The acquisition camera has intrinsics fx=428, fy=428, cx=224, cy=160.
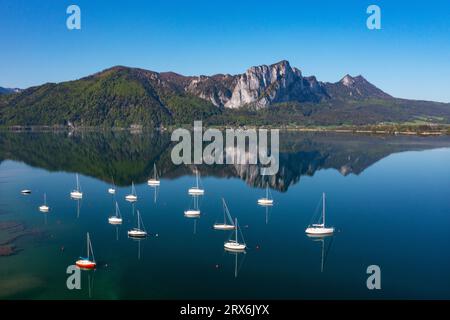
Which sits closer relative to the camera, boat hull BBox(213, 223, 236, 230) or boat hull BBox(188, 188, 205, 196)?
boat hull BBox(213, 223, 236, 230)

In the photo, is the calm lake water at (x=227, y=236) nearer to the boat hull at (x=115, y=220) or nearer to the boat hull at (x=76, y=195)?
the boat hull at (x=115, y=220)

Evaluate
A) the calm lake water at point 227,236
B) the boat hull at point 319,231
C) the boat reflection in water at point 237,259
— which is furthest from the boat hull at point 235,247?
the boat hull at point 319,231

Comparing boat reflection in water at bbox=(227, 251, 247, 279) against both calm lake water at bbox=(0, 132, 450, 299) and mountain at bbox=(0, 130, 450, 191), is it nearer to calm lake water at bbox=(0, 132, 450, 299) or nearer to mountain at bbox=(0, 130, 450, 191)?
calm lake water at bbox=(0, 132, 450, 299)

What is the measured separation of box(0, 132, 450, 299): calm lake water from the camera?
4578 centimetres

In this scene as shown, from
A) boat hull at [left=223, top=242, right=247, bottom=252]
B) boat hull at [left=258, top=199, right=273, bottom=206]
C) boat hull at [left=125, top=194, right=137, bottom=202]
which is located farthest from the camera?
boat hull at [left=125, top=194, right=137, bottom=202]

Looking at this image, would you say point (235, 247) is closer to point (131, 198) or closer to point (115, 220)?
point (115, 220)

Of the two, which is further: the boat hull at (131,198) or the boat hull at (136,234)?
the boat hull at (131,198)

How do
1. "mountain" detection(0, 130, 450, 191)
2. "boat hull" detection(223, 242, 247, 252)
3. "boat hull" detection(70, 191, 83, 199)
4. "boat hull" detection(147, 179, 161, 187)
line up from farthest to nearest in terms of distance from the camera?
"mountain" detection(0, 130, 450, 191) < "boat hull" detection(147, 179, 161, 187) < "boat hull" detection(70, 191, 83, 199) < "boat hull" detection(223, 242, 247, 252)

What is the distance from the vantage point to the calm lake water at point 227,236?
4578 cm

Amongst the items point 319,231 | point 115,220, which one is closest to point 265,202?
point 319,231

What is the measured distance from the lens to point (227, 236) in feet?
208

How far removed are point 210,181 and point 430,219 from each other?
53569 mm

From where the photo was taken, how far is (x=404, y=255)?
186 ft

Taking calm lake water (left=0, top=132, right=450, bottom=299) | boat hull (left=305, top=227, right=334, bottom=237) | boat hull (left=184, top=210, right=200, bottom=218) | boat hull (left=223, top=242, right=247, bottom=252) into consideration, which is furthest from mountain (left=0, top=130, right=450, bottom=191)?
boat hull (left=223, top=242, right=247, bottom=252)
